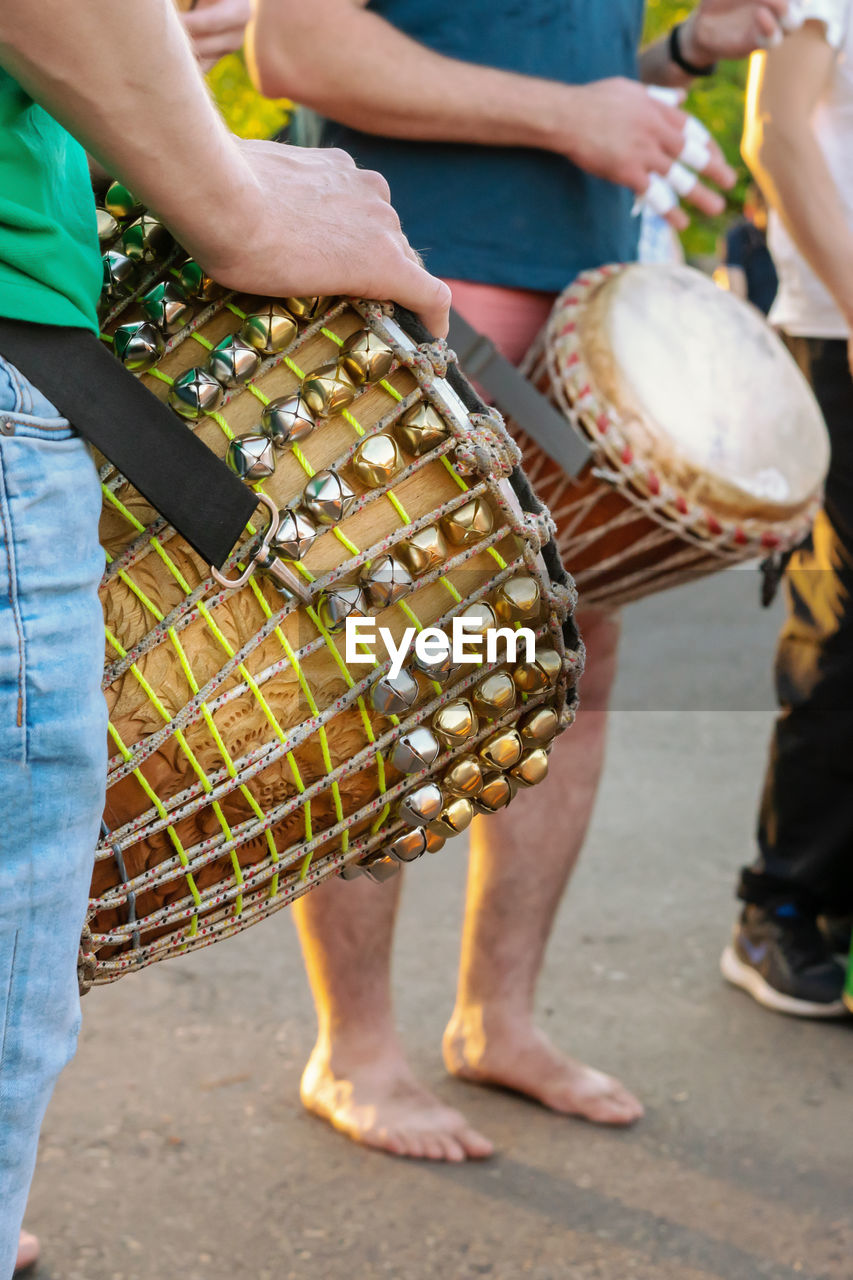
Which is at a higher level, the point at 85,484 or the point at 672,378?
the point at 85,484

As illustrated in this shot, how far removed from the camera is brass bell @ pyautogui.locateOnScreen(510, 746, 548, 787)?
3.32 feet

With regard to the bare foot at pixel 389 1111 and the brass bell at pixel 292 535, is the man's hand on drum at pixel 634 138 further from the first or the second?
the bare foot at pixel 389 1111

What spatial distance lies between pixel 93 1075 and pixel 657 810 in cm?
165

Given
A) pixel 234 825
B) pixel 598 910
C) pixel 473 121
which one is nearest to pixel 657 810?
pixel 598 910

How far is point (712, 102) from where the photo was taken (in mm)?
15594

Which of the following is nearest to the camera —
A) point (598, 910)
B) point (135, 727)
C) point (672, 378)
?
point (135, 727)

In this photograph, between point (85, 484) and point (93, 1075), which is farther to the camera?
point (93, 1075)

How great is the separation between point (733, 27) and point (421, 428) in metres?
1.47

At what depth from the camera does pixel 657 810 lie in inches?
131

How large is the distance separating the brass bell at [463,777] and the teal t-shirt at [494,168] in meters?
0.98

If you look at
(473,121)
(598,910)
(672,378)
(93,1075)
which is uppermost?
(473,121)

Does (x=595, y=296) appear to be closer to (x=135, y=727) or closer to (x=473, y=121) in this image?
(x=473, y=121)

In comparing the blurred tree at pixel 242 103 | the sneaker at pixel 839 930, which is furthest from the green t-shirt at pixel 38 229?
the blurred tree at pixel 242 103

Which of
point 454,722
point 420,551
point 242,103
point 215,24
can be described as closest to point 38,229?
point 420,551
